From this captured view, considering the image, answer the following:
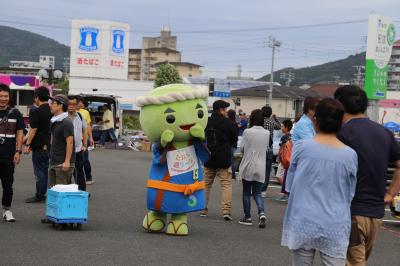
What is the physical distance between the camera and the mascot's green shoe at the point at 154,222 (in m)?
9.45

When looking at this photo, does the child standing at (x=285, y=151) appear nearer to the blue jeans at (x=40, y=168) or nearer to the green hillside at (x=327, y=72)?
the blue jeans at (x=40, y=168)

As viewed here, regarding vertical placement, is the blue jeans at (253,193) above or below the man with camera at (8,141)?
below

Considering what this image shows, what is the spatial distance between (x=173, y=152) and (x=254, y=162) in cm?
169

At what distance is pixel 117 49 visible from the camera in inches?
2842

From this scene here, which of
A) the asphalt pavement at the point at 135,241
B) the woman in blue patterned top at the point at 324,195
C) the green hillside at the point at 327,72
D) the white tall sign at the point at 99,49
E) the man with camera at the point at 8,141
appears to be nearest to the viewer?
the woman in blue patterned top at the point at 324,195

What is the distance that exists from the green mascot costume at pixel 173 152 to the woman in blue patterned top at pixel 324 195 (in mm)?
4051

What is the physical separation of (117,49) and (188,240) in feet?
211

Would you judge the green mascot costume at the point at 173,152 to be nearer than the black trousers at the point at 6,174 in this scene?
Yes

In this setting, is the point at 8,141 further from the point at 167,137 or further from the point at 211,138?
the point at 211,138

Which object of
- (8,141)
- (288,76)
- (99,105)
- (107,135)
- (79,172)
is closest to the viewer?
(8,141)

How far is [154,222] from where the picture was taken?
945 cm

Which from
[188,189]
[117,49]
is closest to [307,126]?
[188,189]

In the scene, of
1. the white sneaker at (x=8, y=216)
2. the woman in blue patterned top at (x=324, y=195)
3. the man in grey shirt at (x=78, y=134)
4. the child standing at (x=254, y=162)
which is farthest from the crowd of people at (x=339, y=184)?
the man in grey shirt at (x=78, y=134)

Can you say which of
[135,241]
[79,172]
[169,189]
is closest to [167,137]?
[169,189]
